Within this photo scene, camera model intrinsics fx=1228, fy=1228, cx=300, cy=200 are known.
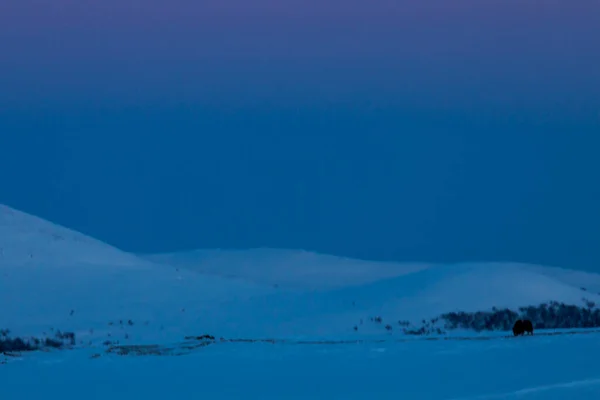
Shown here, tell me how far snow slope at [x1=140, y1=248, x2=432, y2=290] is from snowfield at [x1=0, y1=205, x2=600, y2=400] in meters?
2.15

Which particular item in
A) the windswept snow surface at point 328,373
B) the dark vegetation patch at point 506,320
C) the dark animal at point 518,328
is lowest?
the windswept snow surface at point 328,373

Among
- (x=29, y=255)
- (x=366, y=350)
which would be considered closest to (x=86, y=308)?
(x=29, y=255)

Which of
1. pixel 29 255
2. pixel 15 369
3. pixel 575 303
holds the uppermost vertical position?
pixel 29 255

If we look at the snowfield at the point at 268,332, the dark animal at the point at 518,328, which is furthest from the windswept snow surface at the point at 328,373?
the dark animal at the point at 518,328

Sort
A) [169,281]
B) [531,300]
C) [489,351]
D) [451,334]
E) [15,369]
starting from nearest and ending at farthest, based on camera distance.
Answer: [15,369] < [489,351] < [451,334] < [531,300] < [169,281]

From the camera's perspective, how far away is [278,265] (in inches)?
2314

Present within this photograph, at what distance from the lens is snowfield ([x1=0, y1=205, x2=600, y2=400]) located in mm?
12828

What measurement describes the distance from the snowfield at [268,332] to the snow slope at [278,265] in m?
2.15

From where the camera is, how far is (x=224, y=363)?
14875mm

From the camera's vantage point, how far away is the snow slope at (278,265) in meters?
54.2

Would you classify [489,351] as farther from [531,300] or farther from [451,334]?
[531,300]

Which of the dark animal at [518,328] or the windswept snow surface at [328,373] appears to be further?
the dark animal at [518,328]

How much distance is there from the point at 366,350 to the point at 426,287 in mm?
13739

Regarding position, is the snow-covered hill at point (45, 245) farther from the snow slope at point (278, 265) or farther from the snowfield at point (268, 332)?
the snow slope at point (278, 265)
